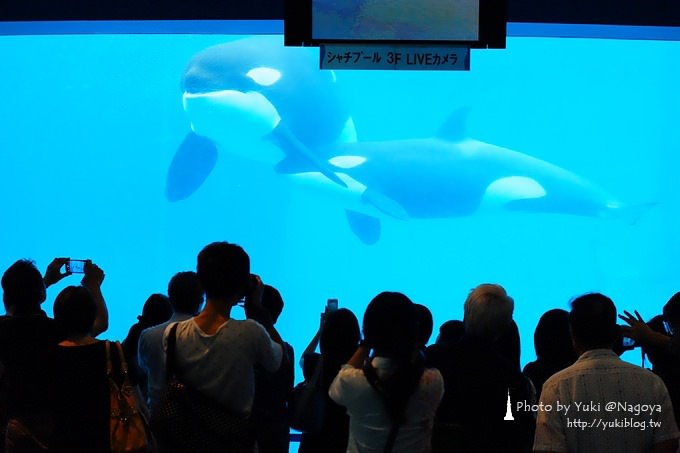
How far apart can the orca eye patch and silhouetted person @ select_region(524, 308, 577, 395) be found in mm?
24001

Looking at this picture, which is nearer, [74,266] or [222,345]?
[222,345]

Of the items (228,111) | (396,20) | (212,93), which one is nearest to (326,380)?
(396,20)

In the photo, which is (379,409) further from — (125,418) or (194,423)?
(125,418)

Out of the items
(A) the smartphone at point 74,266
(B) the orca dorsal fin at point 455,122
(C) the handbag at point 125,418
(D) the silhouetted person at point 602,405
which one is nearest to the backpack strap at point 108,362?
(C) the handbag at point 125,418

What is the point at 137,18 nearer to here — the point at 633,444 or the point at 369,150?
the point at 633,444

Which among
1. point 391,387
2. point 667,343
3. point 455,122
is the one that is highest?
point 455,122

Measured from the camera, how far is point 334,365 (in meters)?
3.38

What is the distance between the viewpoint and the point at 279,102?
30766mm

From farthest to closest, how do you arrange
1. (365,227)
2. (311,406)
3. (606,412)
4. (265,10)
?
(365,227) → (265,10) → (311,406) → (606,412)

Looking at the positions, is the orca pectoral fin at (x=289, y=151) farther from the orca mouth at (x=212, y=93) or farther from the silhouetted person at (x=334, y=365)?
the silhouetted person at (x=334, y=365)

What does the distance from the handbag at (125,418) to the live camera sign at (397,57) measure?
10.4 ft

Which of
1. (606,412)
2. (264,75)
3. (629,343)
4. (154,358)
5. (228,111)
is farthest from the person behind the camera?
(264,75)

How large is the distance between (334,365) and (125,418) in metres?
0.86

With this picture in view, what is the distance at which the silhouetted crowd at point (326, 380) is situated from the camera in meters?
2.66
